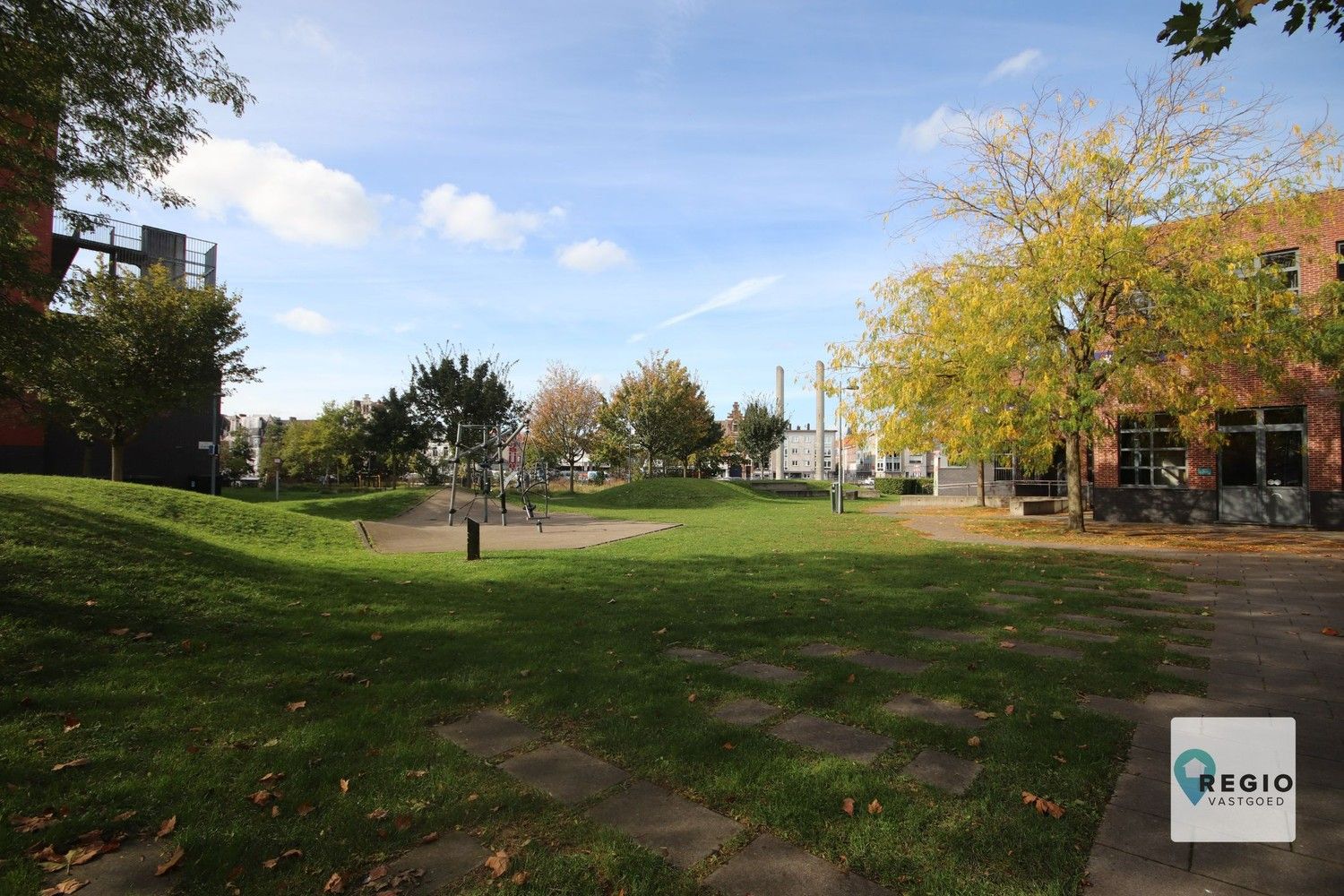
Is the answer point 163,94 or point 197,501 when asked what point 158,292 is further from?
point 163,94

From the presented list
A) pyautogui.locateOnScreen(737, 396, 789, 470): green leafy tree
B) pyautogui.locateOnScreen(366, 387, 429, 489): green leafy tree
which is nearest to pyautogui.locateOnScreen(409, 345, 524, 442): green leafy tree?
pyautogui.locateOnScreen(366, 387, 429, 489): green leafy tree

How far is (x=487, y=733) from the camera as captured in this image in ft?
12.8

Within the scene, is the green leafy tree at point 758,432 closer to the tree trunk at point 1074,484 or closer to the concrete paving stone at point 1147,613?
the tree trunk at point 1074,484

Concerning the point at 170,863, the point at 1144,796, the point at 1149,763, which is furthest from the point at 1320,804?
the point at 170,863

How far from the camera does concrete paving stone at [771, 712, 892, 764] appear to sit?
360 cm

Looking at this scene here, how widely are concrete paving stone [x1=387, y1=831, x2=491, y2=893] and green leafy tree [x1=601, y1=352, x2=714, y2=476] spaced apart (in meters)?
36.9

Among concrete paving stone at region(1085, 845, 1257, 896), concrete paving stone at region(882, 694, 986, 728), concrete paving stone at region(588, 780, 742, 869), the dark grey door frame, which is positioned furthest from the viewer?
the dark grey door frame

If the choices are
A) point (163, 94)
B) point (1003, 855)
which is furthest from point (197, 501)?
point (1003, 855)

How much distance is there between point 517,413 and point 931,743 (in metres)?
→ 39.5

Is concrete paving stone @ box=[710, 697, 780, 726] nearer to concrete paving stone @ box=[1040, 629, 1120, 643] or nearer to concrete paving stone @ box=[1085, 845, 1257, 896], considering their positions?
concrete paving stone @ box=[1085, 845, 1257, 896]

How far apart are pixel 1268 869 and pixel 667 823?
2.37 m

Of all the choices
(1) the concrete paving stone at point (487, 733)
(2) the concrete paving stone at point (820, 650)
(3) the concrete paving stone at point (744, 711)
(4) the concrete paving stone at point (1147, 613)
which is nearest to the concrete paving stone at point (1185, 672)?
(4) the concrete paving stone at point (1147, 613)

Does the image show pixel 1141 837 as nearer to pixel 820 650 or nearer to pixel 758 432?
pixel 820 650

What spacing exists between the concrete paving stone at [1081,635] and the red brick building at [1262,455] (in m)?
12.2
